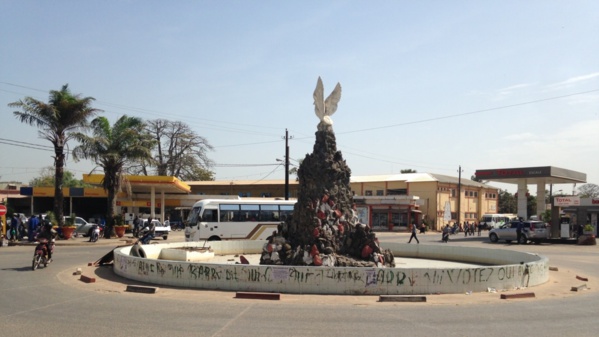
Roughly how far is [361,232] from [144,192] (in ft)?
143

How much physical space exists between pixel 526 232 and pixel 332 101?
85.9 feet

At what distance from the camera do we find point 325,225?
17.3m

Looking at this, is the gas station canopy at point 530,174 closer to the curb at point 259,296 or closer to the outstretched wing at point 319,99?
the outstretched wing at point 319,99

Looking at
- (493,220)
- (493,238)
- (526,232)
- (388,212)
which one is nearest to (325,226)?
(526,232)

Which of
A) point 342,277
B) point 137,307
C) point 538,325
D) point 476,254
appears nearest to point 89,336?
point 137,307

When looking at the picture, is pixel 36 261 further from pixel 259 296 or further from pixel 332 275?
pixel 332 275

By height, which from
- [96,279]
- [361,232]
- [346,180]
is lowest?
[96,279]

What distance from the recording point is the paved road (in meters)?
9.52

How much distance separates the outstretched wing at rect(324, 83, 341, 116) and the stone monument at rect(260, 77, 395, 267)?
1.27ft

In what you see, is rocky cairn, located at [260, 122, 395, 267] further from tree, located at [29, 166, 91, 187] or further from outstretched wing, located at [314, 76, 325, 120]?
tree, located at [29, 166, 91, 187]

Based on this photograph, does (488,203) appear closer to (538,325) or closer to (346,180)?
(346,180)

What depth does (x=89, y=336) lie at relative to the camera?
877 centimetres

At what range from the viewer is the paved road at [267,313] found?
9523 millimetres

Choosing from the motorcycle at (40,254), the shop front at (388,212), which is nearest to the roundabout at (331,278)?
the motorcycle at (40,254)
